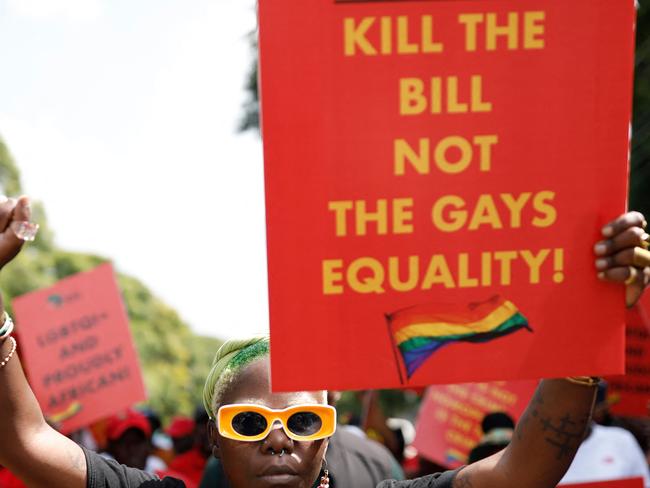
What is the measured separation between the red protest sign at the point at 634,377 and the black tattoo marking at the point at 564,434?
3588 mm

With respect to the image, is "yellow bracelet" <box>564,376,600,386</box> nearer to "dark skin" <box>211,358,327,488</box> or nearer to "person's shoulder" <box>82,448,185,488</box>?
"dark skin" <box>211,358,327,488</box>

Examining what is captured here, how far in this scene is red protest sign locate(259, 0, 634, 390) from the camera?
2.19 meters

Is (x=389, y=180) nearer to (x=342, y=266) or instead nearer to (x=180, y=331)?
(x=342, y=266)

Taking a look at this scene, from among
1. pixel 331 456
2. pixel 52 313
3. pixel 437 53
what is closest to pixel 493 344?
pixel 437 53

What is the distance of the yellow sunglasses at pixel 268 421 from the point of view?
2541 mm

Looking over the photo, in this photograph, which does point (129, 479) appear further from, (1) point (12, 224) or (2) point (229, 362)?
(1) point (12, 224)

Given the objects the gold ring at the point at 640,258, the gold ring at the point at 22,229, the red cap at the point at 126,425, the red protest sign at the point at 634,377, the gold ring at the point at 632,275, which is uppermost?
the gold ring at the point at 22,229

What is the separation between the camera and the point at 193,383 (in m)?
32.7

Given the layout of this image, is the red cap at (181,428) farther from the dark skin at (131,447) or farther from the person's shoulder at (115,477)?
the person's shoulder at (115,477)

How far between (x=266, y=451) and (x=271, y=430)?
0.05m

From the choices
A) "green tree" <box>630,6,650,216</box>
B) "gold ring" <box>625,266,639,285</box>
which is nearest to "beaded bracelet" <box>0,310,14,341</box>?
"gold ring" <box>625,266,639,285</box>

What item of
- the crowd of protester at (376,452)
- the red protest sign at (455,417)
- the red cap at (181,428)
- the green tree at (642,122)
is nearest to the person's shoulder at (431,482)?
the crowd of protester at (376,452)

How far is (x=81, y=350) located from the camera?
6.45 m

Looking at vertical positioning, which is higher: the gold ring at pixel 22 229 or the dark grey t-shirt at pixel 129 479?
the gold ring at pixel 22 229
